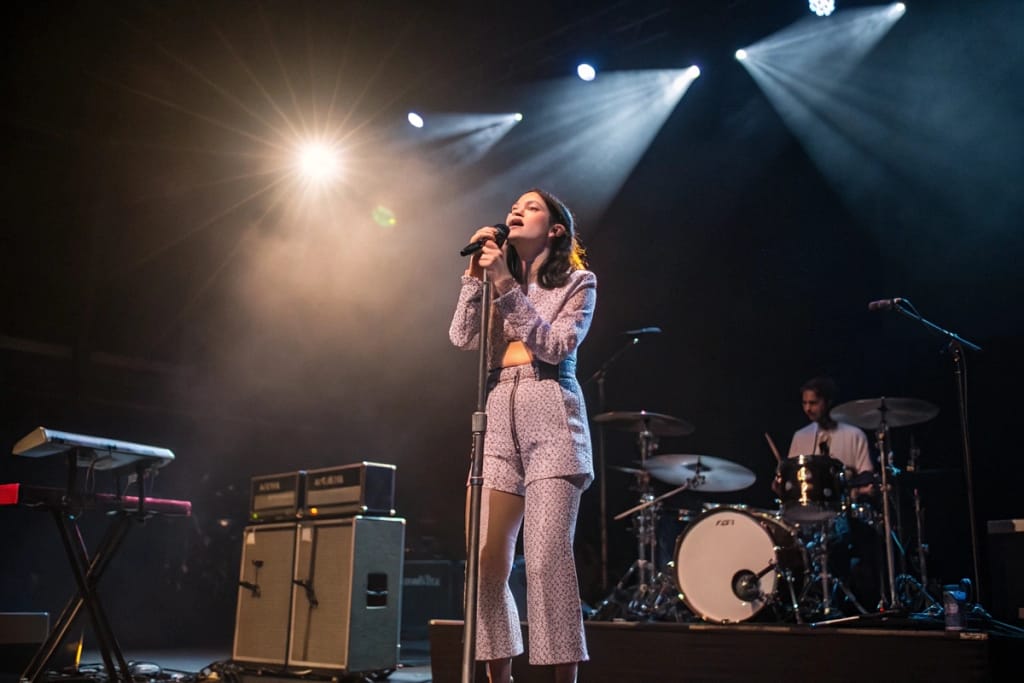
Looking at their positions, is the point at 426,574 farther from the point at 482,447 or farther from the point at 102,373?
the point at 482,447

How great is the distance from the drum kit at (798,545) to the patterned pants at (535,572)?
2.48 metres

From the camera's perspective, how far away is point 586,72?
245 inches

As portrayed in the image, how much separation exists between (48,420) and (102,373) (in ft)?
2.02

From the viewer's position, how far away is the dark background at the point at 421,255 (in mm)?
5508

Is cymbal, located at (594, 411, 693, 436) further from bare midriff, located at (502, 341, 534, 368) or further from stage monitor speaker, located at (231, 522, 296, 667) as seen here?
bare midriff, located at (502, 341, 534, 368)

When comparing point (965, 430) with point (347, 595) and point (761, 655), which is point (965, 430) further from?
A: point (347, 595)

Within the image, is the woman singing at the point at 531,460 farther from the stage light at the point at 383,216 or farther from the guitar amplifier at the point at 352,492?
the stage light at the point at 383,216

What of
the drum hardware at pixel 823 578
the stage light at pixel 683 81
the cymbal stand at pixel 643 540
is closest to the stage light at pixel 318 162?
the stage light at pixel 683 81

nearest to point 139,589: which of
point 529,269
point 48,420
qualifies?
point 48,420

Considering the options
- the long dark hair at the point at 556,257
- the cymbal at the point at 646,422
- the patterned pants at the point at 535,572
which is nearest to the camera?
the patterned pants at the point at 535,572

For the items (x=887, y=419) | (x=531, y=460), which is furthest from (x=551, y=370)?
(x=887, y=419)

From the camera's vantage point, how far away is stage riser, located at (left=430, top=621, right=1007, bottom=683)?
2811mm

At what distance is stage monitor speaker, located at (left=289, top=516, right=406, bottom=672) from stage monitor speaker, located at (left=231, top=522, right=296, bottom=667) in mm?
90

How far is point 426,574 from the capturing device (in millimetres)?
7062
